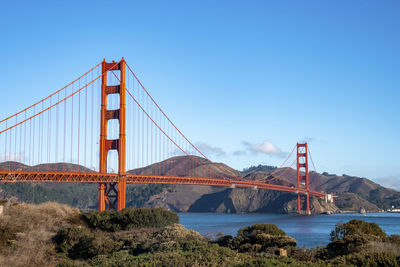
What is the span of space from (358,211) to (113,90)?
97.4 metres

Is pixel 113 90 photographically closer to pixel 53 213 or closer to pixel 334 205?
pixel 53 213

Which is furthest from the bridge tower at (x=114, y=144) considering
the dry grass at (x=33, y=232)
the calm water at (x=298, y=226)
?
the dry grass at (x=33, y=232)

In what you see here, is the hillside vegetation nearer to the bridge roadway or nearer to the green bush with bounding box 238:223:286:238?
the green bush with bounding box 238:223:286:238

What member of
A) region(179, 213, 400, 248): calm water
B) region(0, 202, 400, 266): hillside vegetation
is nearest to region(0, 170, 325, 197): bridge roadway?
region(0, 202, 400, 266): hillside vegetation

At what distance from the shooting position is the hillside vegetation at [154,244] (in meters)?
14.0

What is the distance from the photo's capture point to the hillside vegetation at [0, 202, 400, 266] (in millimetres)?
14047

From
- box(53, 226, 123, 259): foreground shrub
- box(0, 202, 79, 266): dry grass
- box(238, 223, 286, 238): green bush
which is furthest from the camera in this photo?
box(238, 223, 286, 238): green bush

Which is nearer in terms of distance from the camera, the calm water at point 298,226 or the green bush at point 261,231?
the green bush at point 261,231

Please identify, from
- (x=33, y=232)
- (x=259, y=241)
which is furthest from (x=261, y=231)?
(x=33, y=232)

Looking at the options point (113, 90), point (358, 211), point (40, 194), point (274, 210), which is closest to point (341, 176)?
point (358, 211)

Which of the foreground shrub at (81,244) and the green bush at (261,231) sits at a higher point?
the green bush at (261,231)

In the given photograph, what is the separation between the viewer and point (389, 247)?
1577 cm

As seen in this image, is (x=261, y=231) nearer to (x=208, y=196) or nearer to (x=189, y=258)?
(x=189, y=258)

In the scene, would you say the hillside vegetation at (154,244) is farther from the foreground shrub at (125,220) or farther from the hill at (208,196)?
the hill at (208,196)
